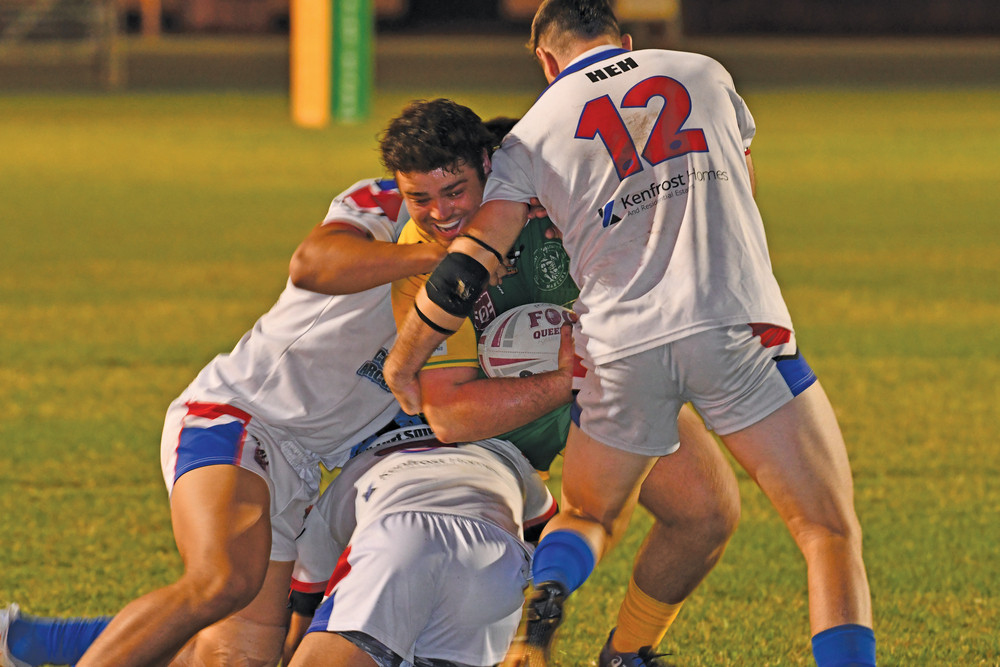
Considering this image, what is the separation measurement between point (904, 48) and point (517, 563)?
139ft

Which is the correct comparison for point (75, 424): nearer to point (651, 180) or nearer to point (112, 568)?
point (112, 568)

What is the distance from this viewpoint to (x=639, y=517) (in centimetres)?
651

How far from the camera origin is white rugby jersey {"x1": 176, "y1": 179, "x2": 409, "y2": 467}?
14.7 feet

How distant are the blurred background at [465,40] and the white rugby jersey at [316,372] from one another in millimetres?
27615

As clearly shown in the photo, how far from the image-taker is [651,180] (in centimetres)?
397

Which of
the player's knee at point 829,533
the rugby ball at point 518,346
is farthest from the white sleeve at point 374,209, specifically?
the player's knee at point 829,533

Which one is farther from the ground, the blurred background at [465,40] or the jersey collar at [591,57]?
the jersey collar at [591,57]

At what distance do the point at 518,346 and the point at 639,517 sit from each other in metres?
2.32

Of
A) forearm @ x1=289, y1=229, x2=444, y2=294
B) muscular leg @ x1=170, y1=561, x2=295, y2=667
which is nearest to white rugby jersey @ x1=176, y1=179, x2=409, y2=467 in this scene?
forearm @ x1=289, y1=229, x2=444, y2=294

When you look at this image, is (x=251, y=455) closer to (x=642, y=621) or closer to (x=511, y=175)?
(x=511, y=175)

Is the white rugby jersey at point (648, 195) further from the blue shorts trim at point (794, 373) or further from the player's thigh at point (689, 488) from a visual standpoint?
the player's thigh at point (689, 488)

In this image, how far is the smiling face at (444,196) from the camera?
425 centimetres

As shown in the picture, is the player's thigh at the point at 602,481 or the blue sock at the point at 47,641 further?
the blue sock at the point at 47,641

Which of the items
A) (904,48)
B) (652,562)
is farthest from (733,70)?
(652,562)
